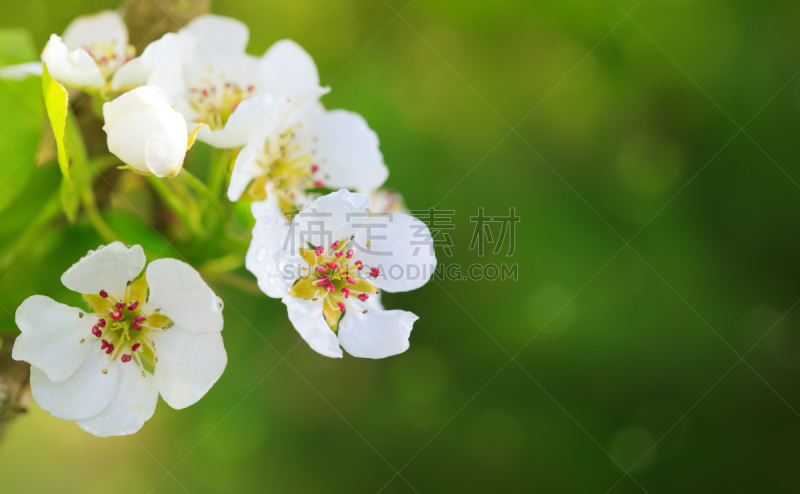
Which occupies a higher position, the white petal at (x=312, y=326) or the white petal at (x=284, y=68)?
the white petal at (x=284, y=68)

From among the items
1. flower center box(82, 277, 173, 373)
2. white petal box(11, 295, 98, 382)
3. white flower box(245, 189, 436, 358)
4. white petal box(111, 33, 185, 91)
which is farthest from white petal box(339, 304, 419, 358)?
white petal box(111, 33, 185, 91)

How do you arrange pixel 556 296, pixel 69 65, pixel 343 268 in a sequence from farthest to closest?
1. pixel 556 296
2. pixel 343 268
3. pixel 69 65

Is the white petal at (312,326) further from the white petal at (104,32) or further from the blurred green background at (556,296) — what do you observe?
the blurred green background at (556,296)

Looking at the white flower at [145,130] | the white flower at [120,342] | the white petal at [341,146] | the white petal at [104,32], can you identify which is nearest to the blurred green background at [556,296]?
the white petal at [341,146]

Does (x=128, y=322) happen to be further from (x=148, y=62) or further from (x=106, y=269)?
(x=148, y=62)

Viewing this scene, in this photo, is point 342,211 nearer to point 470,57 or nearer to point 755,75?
point 470,57

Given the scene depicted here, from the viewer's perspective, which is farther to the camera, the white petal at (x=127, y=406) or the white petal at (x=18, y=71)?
the white petal at (x=18, y=71)

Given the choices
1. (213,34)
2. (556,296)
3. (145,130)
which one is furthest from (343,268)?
(556,296)

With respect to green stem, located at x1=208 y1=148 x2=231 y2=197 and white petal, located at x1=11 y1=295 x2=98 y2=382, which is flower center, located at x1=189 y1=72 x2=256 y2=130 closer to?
green stem, located at x1=208 y1=148 x2=231 y2=197
